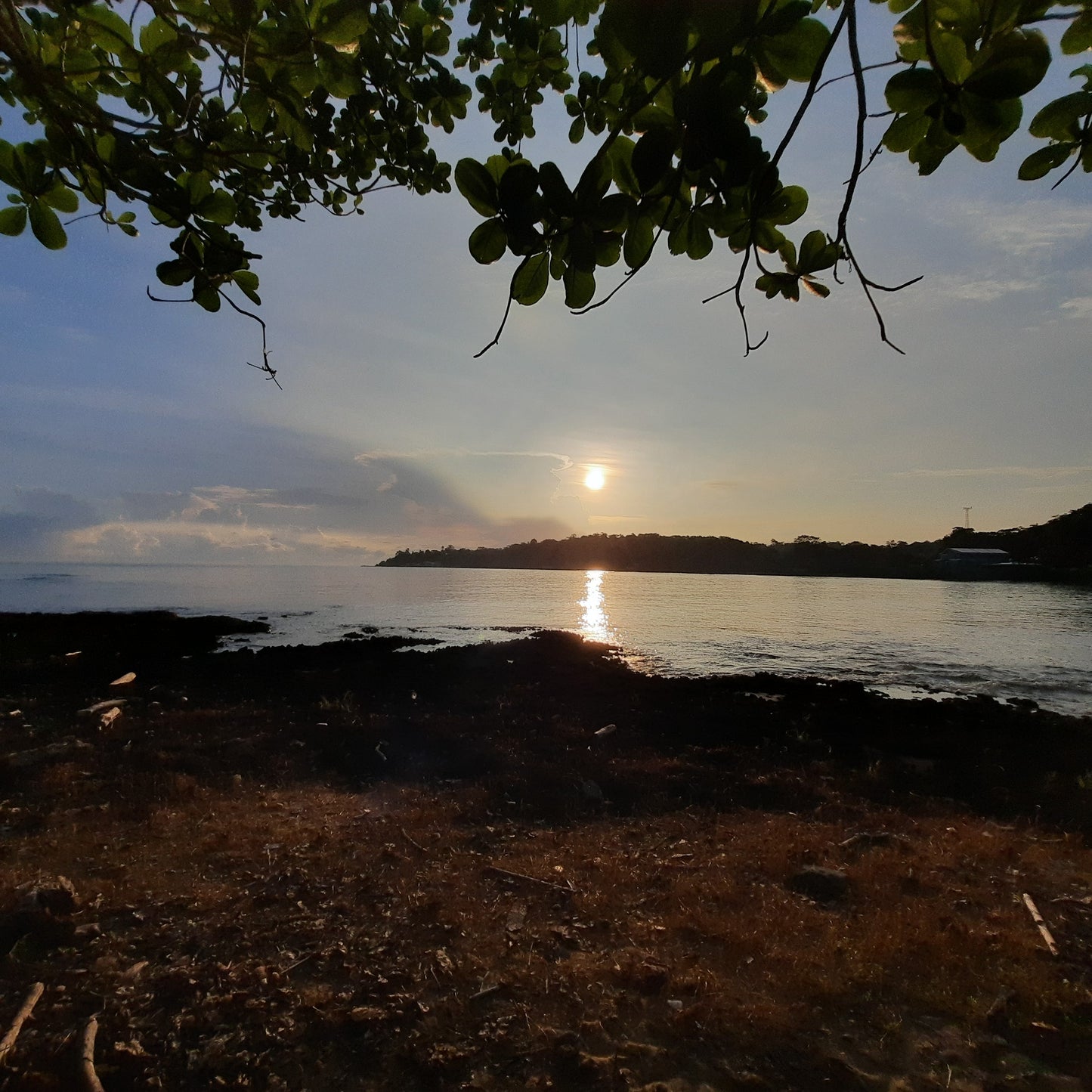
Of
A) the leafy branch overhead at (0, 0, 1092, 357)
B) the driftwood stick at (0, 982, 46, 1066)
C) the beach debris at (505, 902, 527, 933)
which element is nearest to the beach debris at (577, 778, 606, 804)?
the beach debris at (505, 902, 527, 933)

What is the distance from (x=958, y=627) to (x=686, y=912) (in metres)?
47.2

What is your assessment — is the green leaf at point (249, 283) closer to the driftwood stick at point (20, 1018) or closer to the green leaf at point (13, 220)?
the green leaf at point (13, 220)

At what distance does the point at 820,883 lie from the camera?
5.62 meters

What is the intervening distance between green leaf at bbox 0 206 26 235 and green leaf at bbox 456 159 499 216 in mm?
1723

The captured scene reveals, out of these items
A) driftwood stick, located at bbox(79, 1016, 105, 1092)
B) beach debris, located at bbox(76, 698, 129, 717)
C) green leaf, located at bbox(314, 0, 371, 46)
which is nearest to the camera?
green leaf, located at bbox(314, 0, 371, 46)

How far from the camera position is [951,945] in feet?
14.9

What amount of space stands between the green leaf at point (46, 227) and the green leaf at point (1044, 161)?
302cm

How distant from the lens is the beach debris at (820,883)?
550 cm

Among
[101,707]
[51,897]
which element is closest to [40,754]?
[101,707]

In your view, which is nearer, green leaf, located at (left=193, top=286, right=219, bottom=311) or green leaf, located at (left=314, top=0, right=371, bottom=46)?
green leaf, located at (left=314, top=0, right=371, bottom=46)

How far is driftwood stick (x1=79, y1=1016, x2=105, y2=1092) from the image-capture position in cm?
310

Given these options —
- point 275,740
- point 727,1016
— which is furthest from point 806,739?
point 275,740

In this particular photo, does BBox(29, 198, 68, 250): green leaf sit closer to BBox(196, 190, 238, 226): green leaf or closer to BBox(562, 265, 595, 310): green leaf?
BBox(196, 190, 238, 226): green leaf

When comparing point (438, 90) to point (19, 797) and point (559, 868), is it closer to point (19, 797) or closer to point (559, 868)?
point (559, 868)
